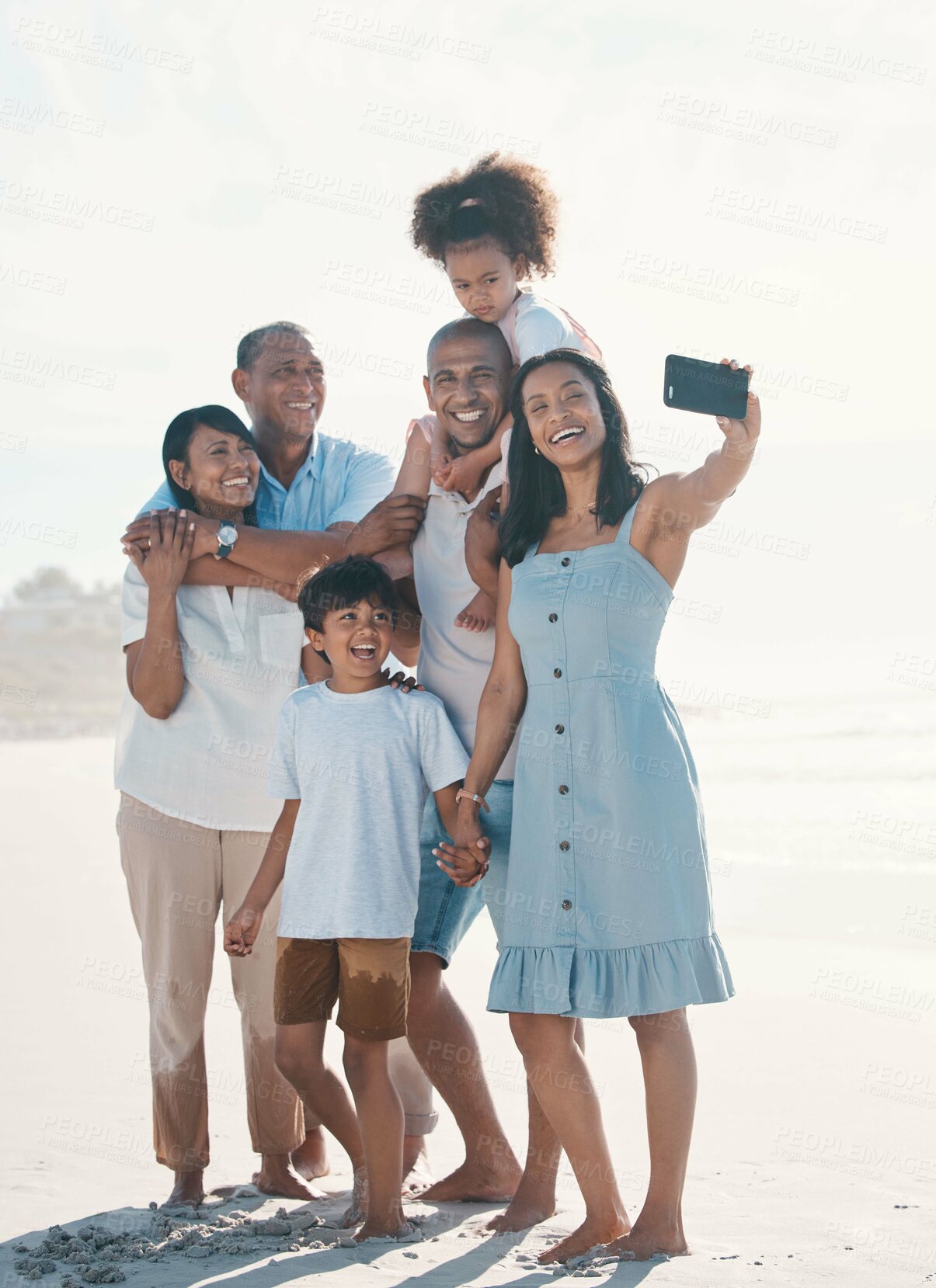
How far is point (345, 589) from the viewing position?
361 centimetres

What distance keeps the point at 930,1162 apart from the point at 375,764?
2456 mm

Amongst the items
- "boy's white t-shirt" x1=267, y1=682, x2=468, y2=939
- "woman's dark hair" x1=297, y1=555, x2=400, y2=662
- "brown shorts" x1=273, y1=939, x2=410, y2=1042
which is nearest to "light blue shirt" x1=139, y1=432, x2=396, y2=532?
"woman's dark hair" x1=297, y1=555, x2=400, y2=662

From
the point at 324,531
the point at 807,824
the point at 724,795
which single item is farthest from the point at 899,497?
the point at 324,531

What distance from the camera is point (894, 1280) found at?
307 centimetres

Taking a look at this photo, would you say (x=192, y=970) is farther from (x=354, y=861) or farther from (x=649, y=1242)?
(x=649, y=1242)

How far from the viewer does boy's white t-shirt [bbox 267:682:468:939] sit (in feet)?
11.3

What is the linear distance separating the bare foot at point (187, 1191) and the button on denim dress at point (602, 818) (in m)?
1.21

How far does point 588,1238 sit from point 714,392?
2065 millimetres

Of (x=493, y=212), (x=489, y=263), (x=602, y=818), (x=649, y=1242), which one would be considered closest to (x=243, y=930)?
(x=602, y=818)

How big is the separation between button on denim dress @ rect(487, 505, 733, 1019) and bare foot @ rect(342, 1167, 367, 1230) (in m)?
0.67

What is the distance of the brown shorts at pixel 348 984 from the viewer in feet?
11.2

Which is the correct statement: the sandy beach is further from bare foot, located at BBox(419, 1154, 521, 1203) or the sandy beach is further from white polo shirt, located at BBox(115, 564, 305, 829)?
white polo shirt, located at BBox(115, 564, 305, 829)

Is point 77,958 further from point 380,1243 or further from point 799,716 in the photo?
point 799,716

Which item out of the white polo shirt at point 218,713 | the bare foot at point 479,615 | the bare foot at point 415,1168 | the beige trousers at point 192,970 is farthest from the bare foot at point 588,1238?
the bare foot at point 479,615
